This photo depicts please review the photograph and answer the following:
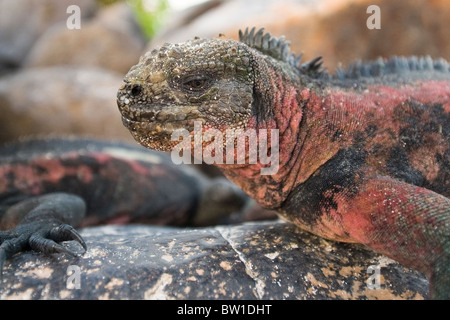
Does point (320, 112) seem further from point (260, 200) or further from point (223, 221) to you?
point (223, 221)

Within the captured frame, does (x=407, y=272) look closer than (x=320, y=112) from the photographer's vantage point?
Yes

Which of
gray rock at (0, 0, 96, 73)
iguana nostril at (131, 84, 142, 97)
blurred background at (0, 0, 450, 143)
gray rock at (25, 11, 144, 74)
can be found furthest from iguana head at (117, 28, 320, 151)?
A: gray rock at (0, 0, 96, 73)

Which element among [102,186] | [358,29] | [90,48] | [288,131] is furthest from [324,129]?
[90,48]

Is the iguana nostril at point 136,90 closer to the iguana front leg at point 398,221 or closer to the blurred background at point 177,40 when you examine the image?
the iguana front leg at point 398,221

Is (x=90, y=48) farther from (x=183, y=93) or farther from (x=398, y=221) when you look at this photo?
(x=398, y=221)

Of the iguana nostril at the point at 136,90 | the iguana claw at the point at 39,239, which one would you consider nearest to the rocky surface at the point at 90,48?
the iguana claw at the point at 39,239
